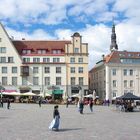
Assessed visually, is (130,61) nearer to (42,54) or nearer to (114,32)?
(42,54)

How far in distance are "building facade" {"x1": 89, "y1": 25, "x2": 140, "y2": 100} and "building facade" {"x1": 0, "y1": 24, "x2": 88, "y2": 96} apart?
6617 mm

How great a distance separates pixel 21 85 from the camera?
310 ft

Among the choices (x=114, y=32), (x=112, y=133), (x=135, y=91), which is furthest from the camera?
(x=114, y=32)

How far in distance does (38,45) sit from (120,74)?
64.5ft

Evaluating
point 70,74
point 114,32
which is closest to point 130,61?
point 70,74

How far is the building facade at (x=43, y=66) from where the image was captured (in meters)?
94.2

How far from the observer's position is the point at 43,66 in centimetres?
9488

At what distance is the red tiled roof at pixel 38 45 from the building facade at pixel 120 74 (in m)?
11.5

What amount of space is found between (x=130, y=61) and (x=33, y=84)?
2330cm

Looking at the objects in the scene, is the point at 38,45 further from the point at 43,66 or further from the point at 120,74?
the point at 120,74

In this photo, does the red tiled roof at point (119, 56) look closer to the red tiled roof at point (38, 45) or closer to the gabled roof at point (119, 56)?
the gabled roof at point (119, 56)

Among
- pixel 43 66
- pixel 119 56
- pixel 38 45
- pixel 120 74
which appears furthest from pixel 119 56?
pixel 38 45

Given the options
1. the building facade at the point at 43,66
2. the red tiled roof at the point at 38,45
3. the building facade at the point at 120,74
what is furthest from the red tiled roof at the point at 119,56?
the red tiled roof at the point at 38,45

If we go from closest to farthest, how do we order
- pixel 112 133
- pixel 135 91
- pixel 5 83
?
pixel 112 133 < pixel 5 83 < pixel 135 91
